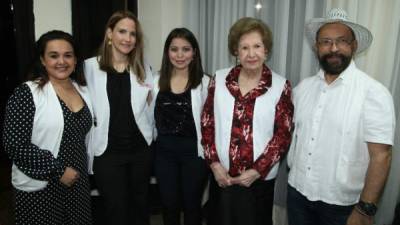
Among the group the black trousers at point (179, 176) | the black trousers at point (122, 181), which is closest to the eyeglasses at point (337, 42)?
the black trousers at point (179, 176)

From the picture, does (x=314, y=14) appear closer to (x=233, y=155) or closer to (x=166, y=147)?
(x=233, y=155)

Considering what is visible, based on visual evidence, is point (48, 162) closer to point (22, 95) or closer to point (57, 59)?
point (22, 95)

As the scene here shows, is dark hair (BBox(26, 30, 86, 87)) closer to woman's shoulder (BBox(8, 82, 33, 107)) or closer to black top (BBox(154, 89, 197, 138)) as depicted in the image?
woman's shoulder (BBox(8, 82, 33, 107))

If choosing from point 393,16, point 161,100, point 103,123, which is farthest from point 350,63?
point 103,123

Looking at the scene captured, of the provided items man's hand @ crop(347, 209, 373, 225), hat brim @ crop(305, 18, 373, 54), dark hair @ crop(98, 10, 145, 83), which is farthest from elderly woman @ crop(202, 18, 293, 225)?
dark hair @ crop(98, 10, 145, 83)

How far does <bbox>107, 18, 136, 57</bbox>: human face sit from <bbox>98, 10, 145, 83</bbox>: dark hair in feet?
0.10

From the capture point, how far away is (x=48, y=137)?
5.39 feet

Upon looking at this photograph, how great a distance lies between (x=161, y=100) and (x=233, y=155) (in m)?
0.61

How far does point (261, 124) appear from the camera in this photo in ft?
5.61

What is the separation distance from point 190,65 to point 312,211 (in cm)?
115

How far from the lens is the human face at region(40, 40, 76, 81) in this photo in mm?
1678

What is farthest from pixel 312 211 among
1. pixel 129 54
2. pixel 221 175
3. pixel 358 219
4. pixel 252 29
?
pixel 129 54

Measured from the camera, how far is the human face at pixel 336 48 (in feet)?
4.99

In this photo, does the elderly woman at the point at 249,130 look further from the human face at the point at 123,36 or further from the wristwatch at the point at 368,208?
the human face at the point at 123,36
